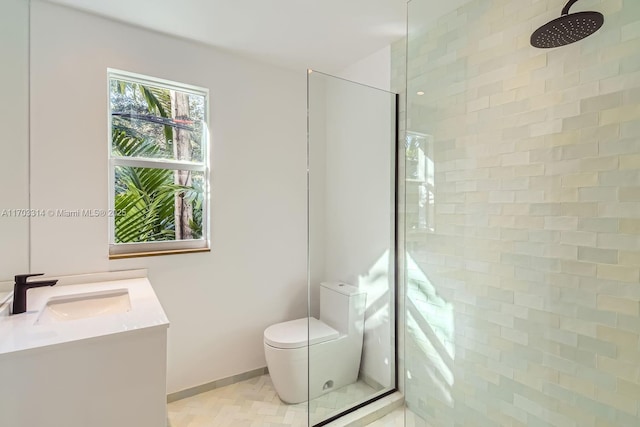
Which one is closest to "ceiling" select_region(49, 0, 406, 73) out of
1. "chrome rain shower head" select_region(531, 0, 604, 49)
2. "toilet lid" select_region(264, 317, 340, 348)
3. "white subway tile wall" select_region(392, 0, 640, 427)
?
"white subway tile wall" select_region(392, 0, 640, 427)

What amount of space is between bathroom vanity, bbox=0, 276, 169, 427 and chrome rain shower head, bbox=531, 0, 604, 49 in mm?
1991

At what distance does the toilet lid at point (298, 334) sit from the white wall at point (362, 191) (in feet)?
0.53

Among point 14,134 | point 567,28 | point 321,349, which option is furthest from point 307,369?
point 567,28

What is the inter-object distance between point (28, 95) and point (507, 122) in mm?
2486

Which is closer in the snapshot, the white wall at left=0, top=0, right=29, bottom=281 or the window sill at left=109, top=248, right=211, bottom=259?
the white wall at left=0, top=0, right=29, bottom=281

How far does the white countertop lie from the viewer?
104cm

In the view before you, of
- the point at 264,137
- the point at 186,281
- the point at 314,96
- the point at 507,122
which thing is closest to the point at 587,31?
the point at 507,122

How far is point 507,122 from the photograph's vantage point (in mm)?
1552

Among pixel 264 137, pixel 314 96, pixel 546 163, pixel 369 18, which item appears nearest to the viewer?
pixel 546 163

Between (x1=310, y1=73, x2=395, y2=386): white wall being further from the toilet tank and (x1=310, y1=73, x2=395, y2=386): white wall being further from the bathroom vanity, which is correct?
the bathroom vanity

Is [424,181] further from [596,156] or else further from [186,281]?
[186,281]

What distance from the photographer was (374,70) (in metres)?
2.32

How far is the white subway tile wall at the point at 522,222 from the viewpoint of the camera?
122 centimetres

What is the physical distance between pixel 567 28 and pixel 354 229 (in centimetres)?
156
